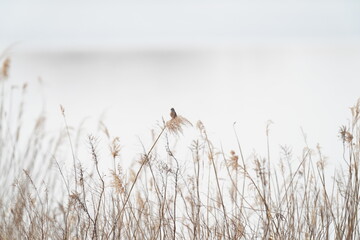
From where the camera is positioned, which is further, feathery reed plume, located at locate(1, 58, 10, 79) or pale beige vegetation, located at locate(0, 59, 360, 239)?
feathery reed plume, located at locate(1, 58, 10, 79)

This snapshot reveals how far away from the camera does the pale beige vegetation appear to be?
2.18 meters

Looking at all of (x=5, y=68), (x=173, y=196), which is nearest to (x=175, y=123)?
(x=173, y=196)

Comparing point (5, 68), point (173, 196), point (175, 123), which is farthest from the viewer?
point (5, 68)

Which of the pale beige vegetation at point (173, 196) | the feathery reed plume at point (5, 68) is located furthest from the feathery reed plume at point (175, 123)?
the feathery reed plume at point (5, 68)

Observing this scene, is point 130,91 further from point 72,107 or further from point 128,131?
point 128,131

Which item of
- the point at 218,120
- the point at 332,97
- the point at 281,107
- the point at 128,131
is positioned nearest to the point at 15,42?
the point at 128,131

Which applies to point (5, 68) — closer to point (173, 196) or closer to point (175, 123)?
point (173, 196)

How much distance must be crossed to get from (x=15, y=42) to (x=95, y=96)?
460 inches

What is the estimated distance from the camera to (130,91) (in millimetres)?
15305

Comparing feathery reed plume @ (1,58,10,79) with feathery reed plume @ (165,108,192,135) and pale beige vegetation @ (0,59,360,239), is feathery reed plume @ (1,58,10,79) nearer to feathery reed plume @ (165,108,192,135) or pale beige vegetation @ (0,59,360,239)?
pale beige vegetation @ (0,59,360,239)

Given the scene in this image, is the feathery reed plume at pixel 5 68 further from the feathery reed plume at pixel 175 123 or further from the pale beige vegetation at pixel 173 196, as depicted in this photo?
the feathery reed plume at pixel 175 123

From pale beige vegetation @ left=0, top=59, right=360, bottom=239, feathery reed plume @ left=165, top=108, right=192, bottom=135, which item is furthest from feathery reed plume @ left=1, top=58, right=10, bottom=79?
feathery reed plume @ left=165, top=108, right=192, bottom=135

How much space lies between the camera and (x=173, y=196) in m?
2.77

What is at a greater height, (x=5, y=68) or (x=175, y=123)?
(x=5, y=68)
